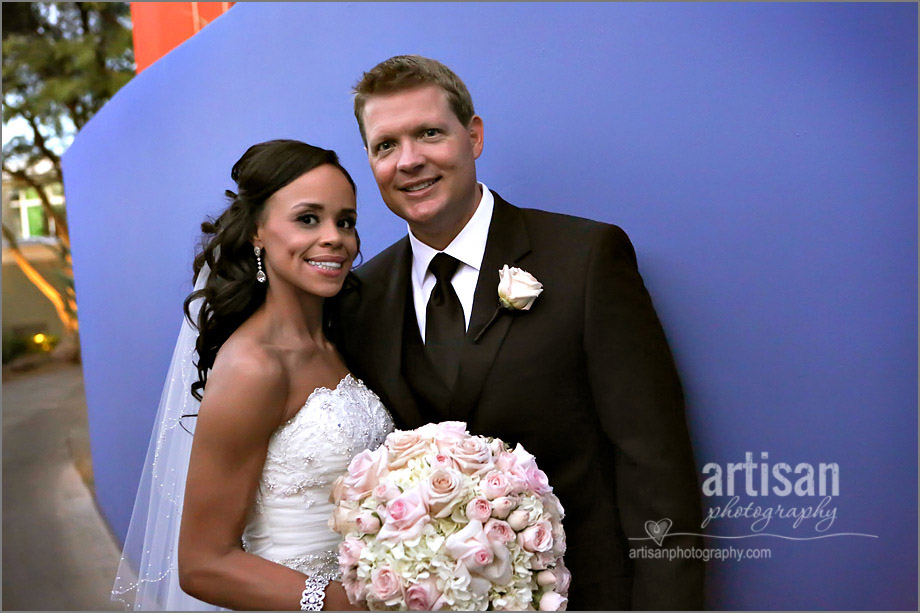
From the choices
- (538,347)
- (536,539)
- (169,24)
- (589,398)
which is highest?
(169,24)

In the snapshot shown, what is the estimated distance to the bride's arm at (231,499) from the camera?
187 cm

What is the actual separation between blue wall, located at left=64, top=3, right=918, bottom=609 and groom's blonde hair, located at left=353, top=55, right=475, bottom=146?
1.02ft

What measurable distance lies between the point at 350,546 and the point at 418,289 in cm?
74

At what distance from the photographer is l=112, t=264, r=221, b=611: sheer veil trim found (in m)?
2.26

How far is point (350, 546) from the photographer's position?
5.31 ft

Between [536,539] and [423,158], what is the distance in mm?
1002

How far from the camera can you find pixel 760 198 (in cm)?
202

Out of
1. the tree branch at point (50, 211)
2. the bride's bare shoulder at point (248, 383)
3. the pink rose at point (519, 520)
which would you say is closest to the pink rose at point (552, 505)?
the pink rose at point (519, 520)

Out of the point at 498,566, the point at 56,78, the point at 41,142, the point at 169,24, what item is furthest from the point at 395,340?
the point at 56,78

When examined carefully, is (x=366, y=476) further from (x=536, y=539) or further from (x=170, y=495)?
(x=170, y=495)

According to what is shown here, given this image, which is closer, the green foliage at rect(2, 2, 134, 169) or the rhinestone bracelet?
the rhinestone bracelet

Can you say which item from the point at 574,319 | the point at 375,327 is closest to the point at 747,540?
the point at 574,319

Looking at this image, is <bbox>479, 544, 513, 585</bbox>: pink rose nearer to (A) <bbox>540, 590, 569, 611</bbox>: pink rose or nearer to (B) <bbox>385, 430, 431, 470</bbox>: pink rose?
(A) <bbox>540, 590, 569, 611</bbox>: pink rose

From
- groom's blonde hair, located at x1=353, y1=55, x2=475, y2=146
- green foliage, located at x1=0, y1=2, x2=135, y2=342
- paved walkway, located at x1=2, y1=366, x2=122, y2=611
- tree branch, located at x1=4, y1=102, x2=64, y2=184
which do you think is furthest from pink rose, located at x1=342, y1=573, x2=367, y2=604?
tree branch, located at x1=4, y1=102, x2=64, y2=184
